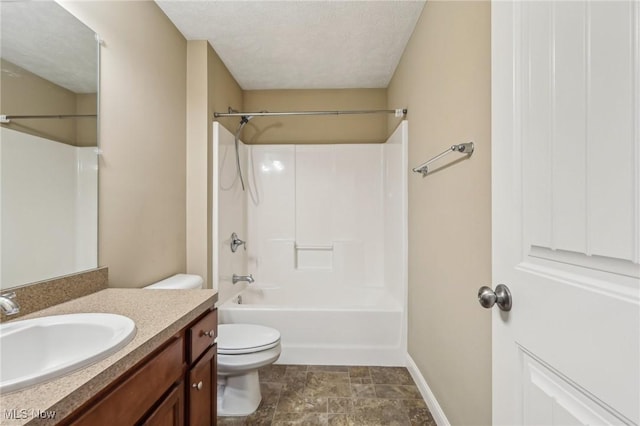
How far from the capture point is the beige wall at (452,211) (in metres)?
1.18

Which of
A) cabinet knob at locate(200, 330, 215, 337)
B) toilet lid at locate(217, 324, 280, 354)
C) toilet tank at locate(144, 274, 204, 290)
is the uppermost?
toilet tank at locate(144, 274, 204, 290)

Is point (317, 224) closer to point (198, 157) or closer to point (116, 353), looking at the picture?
point (198, 157)

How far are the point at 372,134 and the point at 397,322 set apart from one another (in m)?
1.86

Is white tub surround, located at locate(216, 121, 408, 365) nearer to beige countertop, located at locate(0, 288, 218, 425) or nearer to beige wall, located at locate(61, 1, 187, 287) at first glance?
beige wall, located at locate(61, 1, 187, 287)

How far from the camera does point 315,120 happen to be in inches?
125

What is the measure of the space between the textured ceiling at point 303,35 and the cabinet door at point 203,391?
1.95 metres

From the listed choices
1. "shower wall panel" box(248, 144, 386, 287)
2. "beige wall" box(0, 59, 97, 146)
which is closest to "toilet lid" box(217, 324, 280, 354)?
"shower wall panel" box(248, 144, 386, 287)

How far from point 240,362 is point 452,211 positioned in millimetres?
1397

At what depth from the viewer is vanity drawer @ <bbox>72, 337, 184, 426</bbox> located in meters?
0.67

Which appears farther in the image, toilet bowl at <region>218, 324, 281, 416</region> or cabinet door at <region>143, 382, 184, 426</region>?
toilet bowl at <region>218, 324, 281, 416</region>
